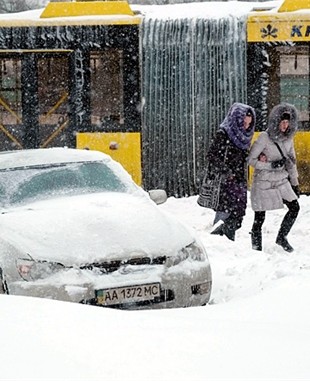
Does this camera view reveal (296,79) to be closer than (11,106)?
Yes

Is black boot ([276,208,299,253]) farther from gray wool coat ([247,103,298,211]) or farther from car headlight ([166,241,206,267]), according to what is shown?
car headlight ([166,241,206,267])

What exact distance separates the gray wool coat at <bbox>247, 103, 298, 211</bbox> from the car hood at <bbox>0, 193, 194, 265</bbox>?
2.46 m

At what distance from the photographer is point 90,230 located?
→ 20.8ft

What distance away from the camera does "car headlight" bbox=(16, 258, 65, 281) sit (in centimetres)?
594

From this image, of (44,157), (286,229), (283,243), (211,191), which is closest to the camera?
(44,157)

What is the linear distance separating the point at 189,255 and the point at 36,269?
113cm

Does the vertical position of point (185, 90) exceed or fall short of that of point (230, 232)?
it exceeds it

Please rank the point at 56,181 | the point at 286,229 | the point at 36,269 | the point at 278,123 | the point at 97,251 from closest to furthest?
the point at 36,269 → the point at 97,251 → the point at 56,181 → the point at 278,123 → the point at 286,229

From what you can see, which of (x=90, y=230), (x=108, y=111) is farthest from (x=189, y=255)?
(x=108, y=111)

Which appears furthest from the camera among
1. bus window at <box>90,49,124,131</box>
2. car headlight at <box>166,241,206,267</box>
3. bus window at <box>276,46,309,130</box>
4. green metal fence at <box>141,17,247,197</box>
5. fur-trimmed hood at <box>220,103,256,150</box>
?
green metal fence at <box>141,17,247,197</box>

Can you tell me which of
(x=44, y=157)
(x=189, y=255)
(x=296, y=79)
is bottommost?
(x=189, y=255)

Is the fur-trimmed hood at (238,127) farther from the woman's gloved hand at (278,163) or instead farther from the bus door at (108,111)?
the bus door at (108,111)

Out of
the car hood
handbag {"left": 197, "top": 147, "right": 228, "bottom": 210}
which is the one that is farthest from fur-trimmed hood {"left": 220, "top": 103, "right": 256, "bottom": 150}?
the car hood

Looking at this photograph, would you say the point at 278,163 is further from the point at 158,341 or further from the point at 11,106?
the point at 11,106
